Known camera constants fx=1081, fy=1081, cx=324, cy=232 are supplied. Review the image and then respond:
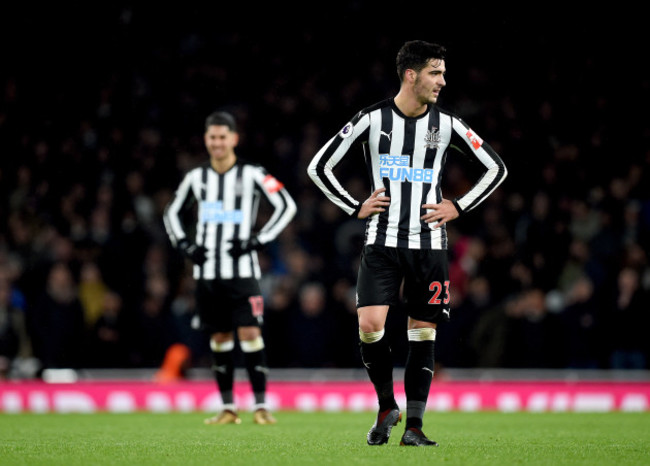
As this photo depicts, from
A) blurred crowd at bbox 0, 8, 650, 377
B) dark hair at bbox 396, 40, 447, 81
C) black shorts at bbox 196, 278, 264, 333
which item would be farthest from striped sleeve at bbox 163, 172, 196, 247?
blurred crowd at bbox 0, 8, 650, 377

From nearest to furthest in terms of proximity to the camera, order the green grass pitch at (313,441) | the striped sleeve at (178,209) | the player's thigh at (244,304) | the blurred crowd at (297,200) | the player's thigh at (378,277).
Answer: the green grass pitch at (313,441)
the player's thigh at (378,277)
the player's thigh at (244,304)
the striped sleeve at (178,209)
the blurred crowd at (297,200)

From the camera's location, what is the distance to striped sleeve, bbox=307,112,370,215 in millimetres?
5379

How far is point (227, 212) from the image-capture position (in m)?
7.73

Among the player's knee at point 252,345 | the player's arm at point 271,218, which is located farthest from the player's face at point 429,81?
the player's knee at point 252,345

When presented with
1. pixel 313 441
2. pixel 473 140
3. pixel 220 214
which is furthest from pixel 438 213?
pixel 220 214

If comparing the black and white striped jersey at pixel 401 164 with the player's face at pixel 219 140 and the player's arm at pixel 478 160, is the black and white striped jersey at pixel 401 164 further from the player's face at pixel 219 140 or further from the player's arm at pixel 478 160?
the player's face at pixel 219 140

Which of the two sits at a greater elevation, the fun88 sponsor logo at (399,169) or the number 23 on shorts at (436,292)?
the fun88 sponsor logo at (399,169)

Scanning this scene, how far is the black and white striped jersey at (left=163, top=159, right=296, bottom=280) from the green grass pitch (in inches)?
43.7

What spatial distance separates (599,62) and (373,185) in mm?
9950

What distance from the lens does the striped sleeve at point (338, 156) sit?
538cm

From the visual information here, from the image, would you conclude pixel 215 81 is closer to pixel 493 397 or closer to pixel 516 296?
pixel 516 296

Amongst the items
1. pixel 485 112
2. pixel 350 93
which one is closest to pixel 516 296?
pixel 485 112

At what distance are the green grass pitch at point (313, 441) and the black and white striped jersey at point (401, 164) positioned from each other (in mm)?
1051

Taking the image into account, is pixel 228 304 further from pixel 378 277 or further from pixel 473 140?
pixel 473 140
